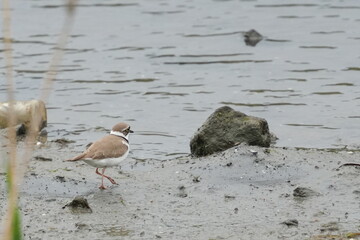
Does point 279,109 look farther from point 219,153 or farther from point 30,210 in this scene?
point 30,210

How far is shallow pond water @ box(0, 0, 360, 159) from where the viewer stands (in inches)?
448

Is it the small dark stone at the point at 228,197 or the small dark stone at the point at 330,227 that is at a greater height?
the small dark stone at the point at 330,227

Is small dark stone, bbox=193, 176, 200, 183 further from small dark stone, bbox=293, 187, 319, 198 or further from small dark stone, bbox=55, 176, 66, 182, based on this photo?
small dark stone, bbox=55, 176, 66, 182

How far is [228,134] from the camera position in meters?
9.17

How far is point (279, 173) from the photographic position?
8234mm

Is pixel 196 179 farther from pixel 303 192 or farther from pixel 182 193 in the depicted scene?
pixel 303 192

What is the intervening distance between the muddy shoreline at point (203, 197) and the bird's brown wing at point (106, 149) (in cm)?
32

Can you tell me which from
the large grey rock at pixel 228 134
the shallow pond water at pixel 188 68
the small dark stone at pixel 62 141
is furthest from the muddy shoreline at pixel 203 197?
the shallow pond water at pixel 188 68

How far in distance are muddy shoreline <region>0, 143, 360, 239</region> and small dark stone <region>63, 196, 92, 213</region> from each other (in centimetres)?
6

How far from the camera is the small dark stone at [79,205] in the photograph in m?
7.08

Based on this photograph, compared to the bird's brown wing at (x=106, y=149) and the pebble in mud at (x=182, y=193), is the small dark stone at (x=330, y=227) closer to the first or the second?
the pebble in mud at (x=182, y=193)

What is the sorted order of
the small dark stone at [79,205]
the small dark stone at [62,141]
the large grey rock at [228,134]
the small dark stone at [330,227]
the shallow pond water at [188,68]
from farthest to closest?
the shallow pond water at [188,68] < the small dark stone at [62,141] < the large grey rock at [228,134] < the small dark stone at [79,205] < the small dark stone at [330,227]

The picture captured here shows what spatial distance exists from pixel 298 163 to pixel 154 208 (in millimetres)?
1987

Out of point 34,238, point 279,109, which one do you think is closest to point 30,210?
point 34,238
